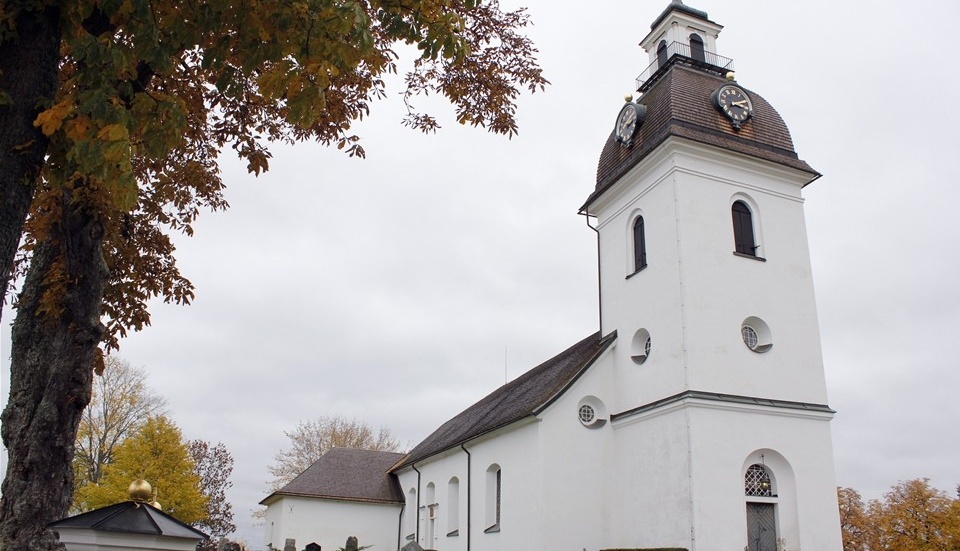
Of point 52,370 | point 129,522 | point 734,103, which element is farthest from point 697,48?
point 129,522

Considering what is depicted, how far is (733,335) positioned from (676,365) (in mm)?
1538

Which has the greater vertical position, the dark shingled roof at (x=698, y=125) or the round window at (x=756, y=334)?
the dark shingled roof at (x=698, y=125)

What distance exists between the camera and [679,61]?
799 inches

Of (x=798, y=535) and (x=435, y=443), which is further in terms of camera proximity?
(x=435, y=443)

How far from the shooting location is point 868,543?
36.7 metres

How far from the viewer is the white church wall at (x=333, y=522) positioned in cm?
2945

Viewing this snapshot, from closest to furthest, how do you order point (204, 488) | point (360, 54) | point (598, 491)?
point (360, 54), point (598, 491), point (204, 488)

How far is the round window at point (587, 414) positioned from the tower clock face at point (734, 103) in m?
7.85

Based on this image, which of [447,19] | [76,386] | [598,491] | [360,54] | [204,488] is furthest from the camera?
[204,488]

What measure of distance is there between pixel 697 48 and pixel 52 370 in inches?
759

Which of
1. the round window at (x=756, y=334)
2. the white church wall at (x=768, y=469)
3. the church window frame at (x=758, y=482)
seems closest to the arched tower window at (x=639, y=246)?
the round window at (x=756, y=334)

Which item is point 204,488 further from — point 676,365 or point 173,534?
point 173,534

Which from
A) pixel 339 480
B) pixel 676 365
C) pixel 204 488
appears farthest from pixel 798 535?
pixel 204 488

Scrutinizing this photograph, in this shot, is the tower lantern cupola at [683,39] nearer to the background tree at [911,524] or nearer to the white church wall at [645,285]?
the white church wall at [645,285]
